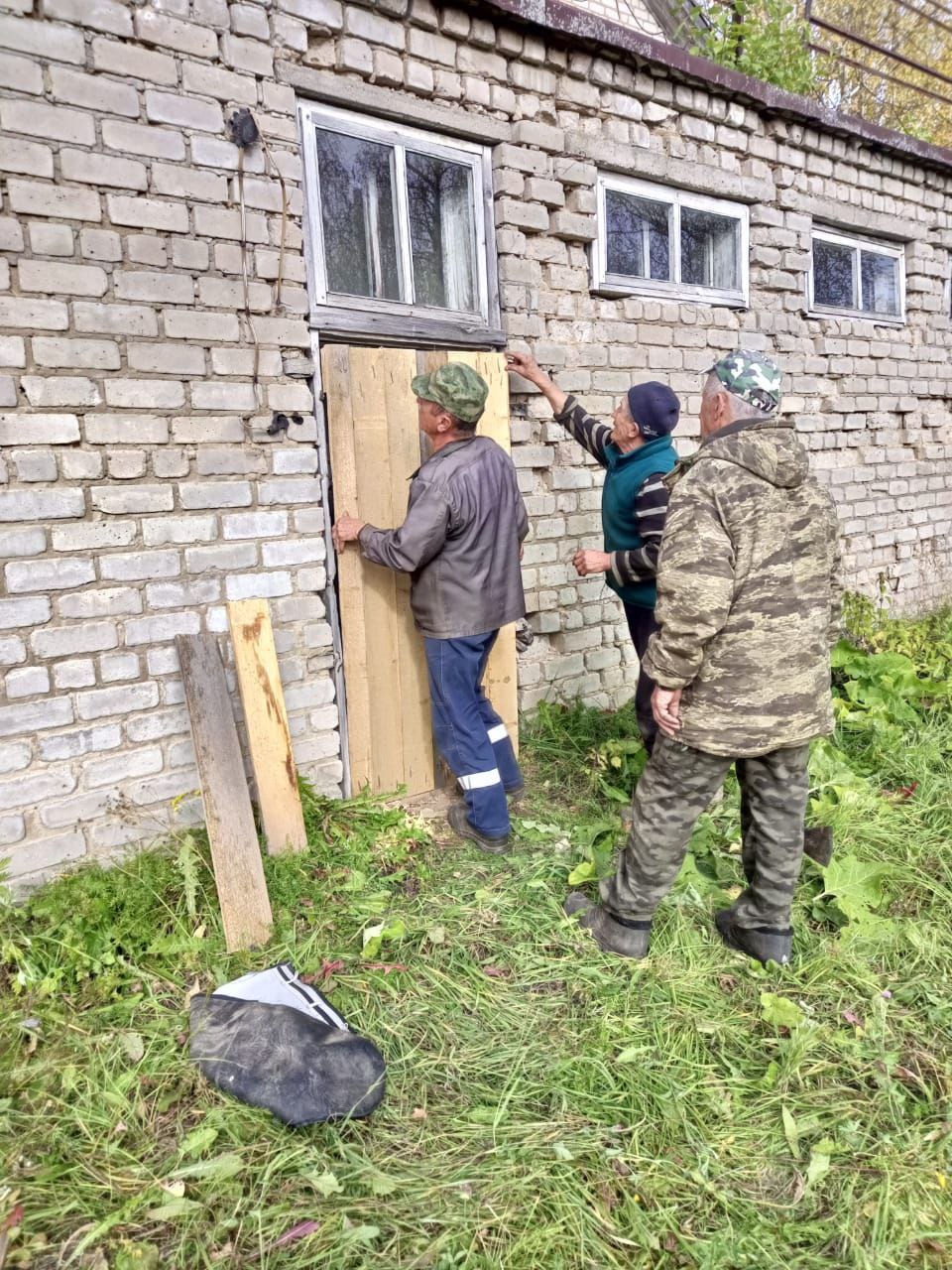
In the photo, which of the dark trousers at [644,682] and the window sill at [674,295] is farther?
the window sill at [674,295]

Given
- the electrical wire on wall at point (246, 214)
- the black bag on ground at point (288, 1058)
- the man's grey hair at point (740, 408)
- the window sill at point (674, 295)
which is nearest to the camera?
the black bag on ground at point (288, 1058)

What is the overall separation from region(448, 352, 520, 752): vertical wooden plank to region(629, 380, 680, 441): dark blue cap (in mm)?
791

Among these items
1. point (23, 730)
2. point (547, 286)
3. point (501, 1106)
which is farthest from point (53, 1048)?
point (547, 286)

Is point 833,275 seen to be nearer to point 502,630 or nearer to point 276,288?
point 502,630

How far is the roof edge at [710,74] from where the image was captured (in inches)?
169

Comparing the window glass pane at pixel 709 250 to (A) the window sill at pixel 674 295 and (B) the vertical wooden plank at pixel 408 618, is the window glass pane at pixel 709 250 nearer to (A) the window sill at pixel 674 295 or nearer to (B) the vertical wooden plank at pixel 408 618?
(A) the window sill at pixel 674 295

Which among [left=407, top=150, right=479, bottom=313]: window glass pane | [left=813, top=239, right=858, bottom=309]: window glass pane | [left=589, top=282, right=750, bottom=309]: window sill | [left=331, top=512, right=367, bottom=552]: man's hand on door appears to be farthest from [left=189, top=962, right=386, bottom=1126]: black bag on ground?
[left=813, top=239, right=858, bottom=309]: window glass pane

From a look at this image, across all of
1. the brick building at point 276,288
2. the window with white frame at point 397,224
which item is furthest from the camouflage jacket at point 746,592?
the window with white frame at point 397,224

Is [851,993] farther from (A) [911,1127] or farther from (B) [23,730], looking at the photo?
(B) [23,730]

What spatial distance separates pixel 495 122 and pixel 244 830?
3.72 meters

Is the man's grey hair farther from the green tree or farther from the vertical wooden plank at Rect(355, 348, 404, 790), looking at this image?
the green tree

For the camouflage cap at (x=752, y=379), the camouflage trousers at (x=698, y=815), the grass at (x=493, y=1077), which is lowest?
the grass at (x=493, y=1077)

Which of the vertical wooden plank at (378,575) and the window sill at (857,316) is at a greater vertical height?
the window sill at (857,316)

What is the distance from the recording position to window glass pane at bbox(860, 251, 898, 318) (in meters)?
6.92
